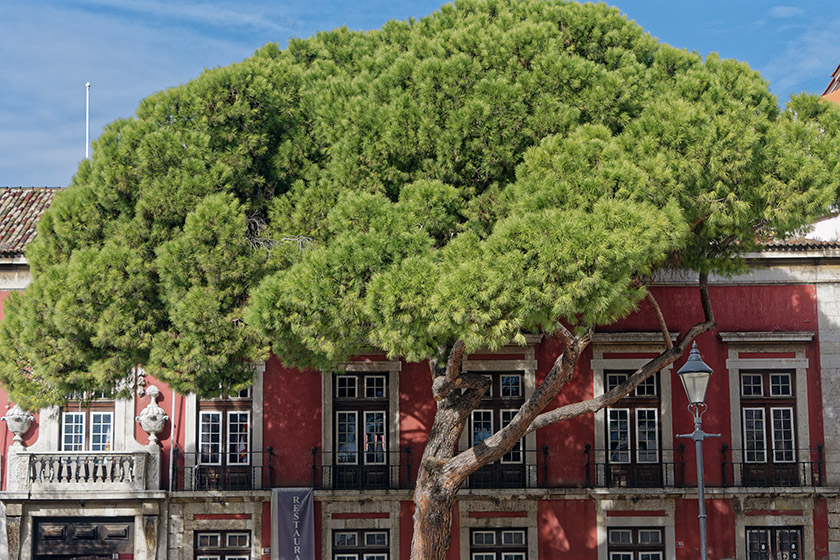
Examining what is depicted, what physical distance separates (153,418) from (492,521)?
6126mm

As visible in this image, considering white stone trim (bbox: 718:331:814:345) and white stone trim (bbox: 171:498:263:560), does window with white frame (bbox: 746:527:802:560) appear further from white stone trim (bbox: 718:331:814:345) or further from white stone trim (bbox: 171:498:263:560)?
white stone trim (bbox: 171:498:263:560)

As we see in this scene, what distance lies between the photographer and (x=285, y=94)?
16.9m

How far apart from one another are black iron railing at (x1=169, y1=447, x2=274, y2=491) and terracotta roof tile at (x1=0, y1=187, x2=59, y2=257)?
466 centimetres

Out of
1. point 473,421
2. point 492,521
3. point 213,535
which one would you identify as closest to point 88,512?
point 213,535

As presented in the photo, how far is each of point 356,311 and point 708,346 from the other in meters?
8.28

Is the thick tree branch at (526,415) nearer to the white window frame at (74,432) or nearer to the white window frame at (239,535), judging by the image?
the white window frame at (239,535)

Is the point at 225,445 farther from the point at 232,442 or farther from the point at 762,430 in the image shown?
the point at 762,430

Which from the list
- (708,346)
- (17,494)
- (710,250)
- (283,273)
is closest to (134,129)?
(283,273)

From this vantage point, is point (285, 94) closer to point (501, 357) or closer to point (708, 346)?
point (501, 357)

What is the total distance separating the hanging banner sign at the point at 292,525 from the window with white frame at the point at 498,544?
280cm

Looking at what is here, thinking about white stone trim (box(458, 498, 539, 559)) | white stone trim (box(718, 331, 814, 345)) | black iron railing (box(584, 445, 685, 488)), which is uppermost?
white stone trim (box(718, 331, 814, 345))

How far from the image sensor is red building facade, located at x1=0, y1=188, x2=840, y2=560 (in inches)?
784

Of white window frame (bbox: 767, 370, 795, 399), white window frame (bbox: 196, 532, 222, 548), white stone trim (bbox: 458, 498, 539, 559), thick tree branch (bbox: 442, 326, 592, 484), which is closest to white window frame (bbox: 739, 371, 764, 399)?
white window frame (bbox: 767, 370, 795, 399)

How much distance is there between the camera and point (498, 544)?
65.7 feet
